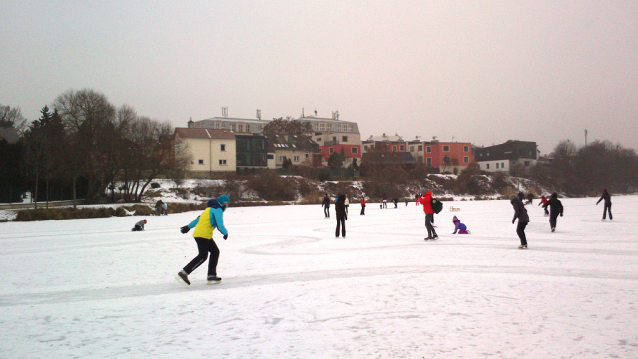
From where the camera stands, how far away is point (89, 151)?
4069 cm

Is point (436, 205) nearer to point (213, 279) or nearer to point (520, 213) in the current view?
point (520, 213)

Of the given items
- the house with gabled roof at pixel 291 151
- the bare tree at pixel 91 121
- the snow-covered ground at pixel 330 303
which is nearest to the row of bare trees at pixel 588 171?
the house with gabled roof at pixel 291 151

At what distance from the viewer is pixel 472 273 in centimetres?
907

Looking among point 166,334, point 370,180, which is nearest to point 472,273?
point 166,334

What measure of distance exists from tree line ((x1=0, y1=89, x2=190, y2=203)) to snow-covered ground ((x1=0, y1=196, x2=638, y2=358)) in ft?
90.7

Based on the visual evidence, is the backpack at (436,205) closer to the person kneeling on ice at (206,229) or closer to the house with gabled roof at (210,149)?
the person kneeling on ice at (206,229)

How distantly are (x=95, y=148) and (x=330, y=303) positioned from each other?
40457mm

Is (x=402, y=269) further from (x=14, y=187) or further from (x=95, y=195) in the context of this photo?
(x=14, y=187)

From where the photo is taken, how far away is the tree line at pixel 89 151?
37.9 metres

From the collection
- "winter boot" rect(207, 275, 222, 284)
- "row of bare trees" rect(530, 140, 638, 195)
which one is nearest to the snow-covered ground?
"winter boot" rect(207, 275, 222, 284)

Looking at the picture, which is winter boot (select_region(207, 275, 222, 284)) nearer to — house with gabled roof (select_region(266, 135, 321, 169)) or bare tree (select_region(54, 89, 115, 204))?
bare tree (select_region(54, 89, 115, 204))

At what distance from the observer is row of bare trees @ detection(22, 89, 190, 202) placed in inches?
1467

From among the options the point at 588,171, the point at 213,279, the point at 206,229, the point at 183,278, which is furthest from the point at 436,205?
the point at 588,171

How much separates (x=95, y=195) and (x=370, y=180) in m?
33.4
